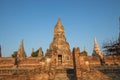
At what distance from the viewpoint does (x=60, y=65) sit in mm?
20625

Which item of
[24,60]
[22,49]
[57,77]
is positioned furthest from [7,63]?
[57,77]

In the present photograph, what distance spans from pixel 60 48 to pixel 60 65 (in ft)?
8.98

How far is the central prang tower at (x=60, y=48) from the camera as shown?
2117cm

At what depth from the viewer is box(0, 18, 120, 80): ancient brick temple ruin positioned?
10922mm

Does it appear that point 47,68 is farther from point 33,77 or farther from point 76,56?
point 76,56

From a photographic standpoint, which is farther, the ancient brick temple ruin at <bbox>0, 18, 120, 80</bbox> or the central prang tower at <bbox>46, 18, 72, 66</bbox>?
the central prang tower at <bbox>46, 18, 72, 66</bbox>

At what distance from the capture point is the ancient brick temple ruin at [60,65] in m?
10.9

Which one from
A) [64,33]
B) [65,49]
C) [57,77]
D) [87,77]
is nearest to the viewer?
[87,77]

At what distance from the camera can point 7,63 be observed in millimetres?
20703

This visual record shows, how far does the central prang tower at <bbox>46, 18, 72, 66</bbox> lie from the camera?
21.2 metres

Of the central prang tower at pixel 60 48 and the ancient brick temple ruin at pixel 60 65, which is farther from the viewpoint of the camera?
the central prang tower at pixel 60 48

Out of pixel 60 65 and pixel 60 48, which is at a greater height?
pixel 60 48

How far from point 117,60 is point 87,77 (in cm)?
1202

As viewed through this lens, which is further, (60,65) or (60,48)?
(60,48)
